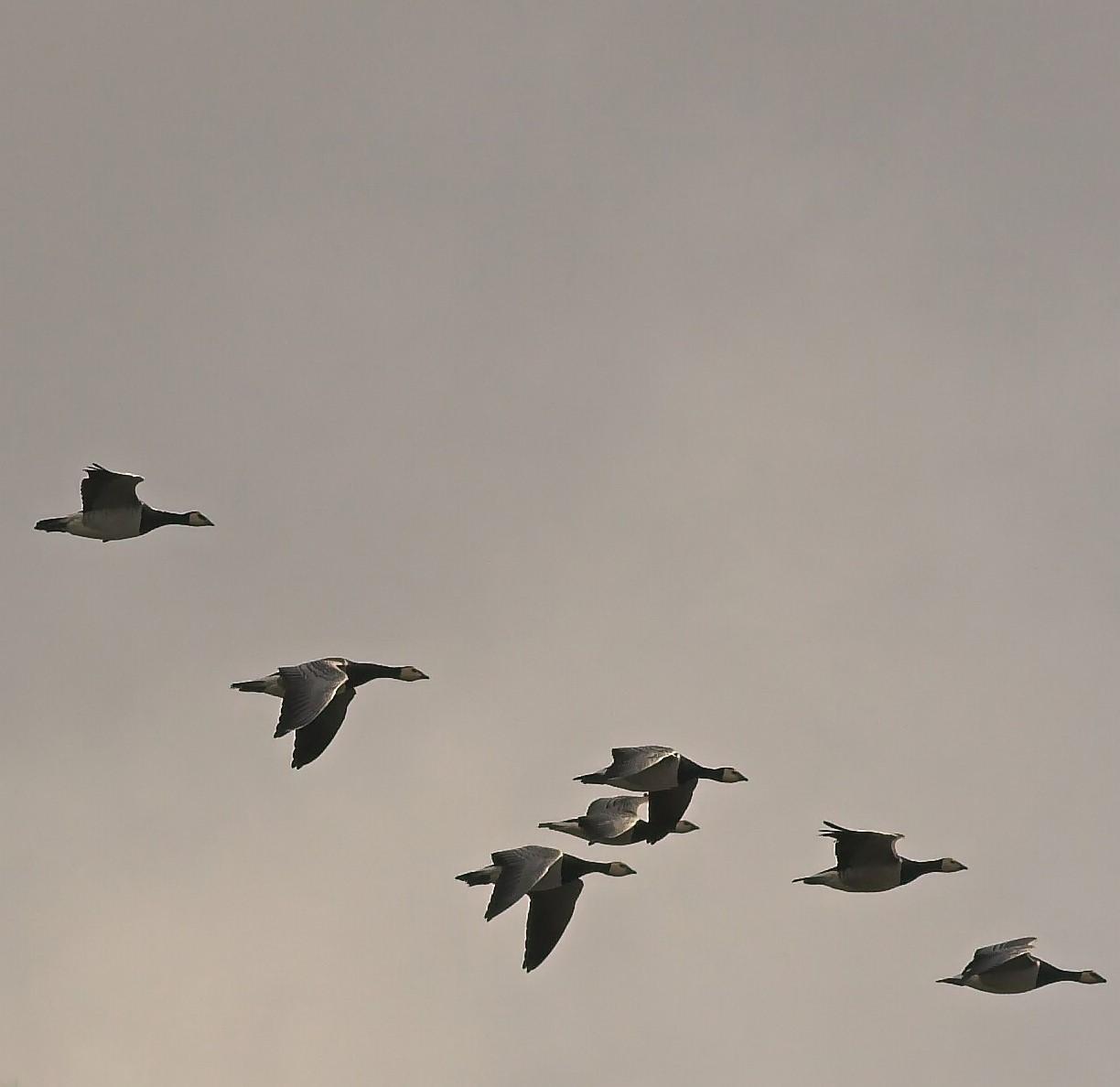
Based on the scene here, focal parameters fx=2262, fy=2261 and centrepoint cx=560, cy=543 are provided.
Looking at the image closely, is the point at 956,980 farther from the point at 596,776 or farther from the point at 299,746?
the point at 299,746

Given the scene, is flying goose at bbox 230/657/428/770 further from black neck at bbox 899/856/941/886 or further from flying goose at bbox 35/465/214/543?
black neck at bbox 899/856/941/886

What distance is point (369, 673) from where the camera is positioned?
4797 centimetres

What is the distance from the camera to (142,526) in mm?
46500

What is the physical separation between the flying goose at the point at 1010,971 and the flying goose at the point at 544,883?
26.7 ft

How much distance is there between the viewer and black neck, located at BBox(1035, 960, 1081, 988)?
48934mm

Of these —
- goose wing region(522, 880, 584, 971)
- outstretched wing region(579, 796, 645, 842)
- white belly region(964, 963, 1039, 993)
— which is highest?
outstretched wing region(579, 796, 645, 842)

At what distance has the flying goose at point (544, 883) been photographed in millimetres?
43531

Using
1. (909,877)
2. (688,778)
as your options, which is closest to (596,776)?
(688,778)

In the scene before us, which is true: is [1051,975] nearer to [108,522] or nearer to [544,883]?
[544,883]

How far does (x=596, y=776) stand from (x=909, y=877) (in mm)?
8189

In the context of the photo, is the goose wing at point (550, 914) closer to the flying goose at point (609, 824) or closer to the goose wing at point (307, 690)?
the flying goose at point (609, 824)

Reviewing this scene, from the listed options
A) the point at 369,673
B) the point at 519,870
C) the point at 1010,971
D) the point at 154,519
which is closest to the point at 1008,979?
the point at 1010,971

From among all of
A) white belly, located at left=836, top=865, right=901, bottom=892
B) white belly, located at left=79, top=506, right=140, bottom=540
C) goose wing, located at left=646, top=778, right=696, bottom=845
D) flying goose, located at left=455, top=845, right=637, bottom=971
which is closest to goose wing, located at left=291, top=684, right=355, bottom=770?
flying goose, located at left=455, top=845, right=637, bottom=971

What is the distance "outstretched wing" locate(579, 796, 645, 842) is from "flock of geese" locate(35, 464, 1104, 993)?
0.02 metres
